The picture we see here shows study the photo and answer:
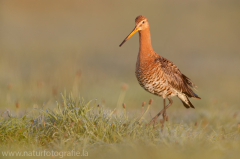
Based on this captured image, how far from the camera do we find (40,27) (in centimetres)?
2064

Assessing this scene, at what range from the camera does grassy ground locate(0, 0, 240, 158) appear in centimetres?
427

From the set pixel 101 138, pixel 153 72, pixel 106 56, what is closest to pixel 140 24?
pixel 153 72

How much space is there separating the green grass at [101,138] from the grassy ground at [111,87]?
0.01 metres

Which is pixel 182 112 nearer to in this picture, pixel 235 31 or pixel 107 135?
pixel 107 135

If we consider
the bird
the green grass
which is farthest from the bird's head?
the green grass

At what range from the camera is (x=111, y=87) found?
9.66 m

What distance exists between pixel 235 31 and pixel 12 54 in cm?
1450

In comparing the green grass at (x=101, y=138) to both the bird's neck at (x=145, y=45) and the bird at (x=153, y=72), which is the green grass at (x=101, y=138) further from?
the bird's neck at (x=145, y=45)

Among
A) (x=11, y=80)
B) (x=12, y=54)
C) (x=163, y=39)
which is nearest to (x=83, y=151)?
(x=11, y=80)

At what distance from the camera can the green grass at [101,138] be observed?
3.81 meters

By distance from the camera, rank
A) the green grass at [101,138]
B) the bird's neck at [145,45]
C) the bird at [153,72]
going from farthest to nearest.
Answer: the bird's neck at [145,45] → the bird at [153,72] → the green grass at [101,138]

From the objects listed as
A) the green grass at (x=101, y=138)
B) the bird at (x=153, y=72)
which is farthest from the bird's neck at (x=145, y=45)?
the green grass at (x=101, y=138)

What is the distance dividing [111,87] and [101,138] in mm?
5261

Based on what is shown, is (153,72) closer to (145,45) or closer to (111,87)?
(145,45)
